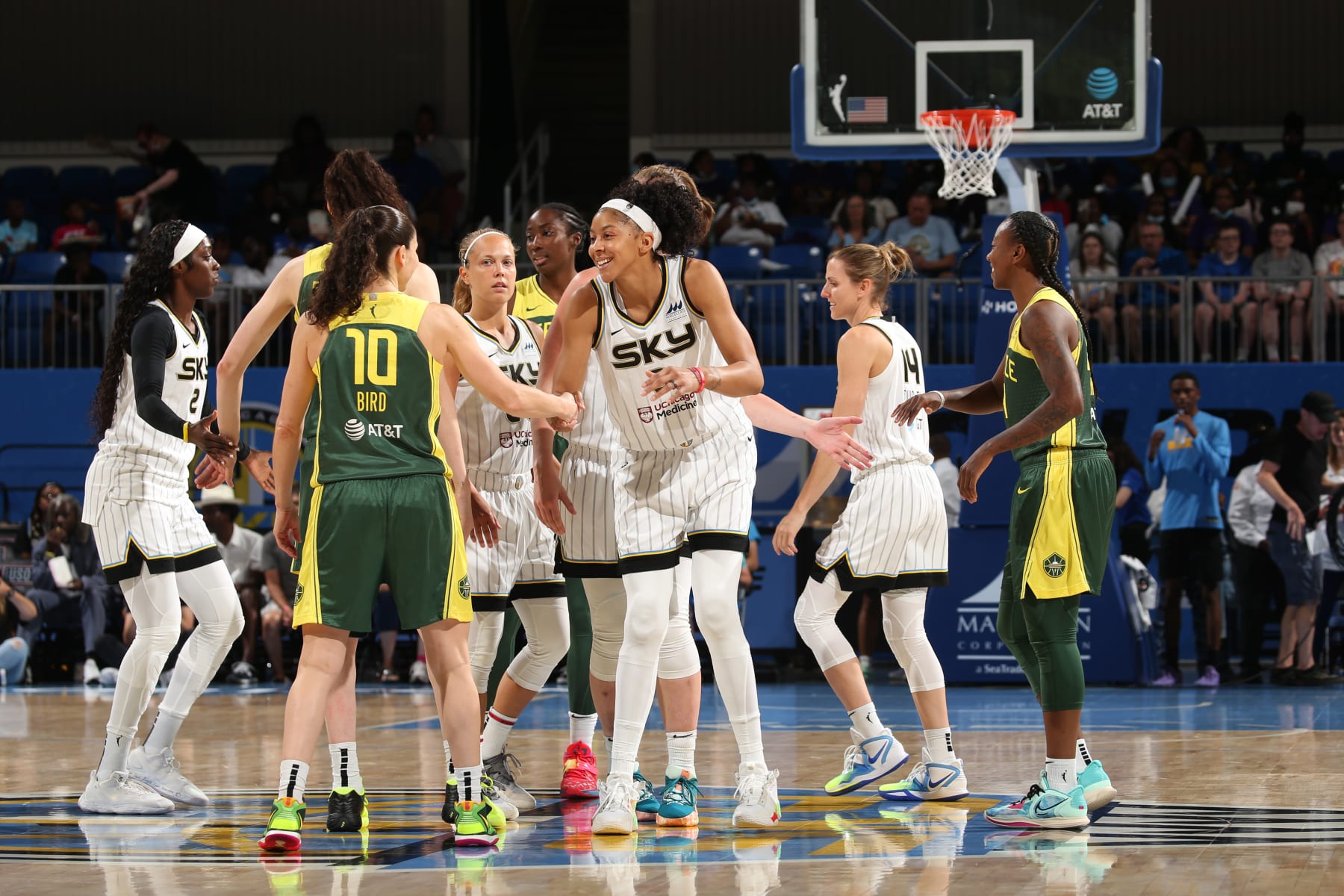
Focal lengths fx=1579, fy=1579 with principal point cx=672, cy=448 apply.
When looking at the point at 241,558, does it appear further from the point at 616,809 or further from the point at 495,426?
the point at 616,809

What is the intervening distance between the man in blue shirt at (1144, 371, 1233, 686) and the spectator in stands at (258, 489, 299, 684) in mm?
6831

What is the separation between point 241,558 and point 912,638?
8074mm

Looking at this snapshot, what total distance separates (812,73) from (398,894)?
777cm

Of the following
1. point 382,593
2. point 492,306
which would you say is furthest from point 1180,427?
point 492,306

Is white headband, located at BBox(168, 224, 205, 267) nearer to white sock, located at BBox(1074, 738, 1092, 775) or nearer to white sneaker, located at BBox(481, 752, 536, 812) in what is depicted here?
white sneaker, located at BBox(481, 752, 536, 812)

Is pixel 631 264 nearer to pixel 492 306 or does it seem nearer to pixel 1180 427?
pixel 492 306

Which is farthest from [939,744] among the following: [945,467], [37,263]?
[37,263]

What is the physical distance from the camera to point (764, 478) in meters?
14.4

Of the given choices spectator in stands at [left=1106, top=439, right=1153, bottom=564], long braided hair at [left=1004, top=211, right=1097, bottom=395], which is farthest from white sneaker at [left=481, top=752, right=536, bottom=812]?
spectator in stands at [left=1106, top=439, right=1153, bottom=564]

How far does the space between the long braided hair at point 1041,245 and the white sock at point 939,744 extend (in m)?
1.49

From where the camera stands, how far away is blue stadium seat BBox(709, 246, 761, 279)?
1569 centimetres

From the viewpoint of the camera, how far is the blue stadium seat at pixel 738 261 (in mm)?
15688

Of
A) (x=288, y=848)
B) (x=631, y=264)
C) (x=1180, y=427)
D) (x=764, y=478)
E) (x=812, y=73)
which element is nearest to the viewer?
(x=288, y=848)

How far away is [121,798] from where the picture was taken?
6121 millimetres
